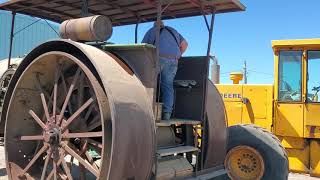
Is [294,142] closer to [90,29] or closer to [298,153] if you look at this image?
[298,153]

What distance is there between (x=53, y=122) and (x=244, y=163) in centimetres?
371

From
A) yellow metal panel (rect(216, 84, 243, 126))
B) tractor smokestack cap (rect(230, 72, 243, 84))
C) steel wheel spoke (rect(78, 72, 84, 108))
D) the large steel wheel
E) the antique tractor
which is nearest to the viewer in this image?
the antique tractor

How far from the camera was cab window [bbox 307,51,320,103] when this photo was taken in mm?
8227

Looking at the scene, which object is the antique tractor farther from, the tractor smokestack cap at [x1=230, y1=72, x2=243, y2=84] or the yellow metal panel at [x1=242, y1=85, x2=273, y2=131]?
the tractor smokestack cap at [x1=230, y1=72, x2=243, y2=84]

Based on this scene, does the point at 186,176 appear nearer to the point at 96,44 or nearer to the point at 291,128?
the point at 96,44

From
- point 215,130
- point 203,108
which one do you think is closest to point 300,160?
point 215,130

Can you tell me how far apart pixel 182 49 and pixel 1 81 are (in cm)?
523

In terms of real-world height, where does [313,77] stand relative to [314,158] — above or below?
above

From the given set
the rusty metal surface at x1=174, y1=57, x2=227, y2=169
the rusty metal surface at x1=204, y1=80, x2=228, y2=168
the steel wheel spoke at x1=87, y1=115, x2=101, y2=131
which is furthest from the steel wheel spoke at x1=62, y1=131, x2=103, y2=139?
the rusty metal surface at x1=204, y1=80, x2=228, y2=168

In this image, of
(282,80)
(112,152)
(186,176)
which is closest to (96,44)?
(112,152)

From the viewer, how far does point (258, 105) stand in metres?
8.90

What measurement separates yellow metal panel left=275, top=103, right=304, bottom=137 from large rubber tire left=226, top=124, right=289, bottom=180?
1275mm

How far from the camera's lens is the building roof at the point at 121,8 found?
5680 mm

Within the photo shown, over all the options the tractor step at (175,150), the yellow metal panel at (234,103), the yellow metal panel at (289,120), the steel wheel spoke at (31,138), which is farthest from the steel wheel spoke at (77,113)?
the yellow metal panel at (234,103)
